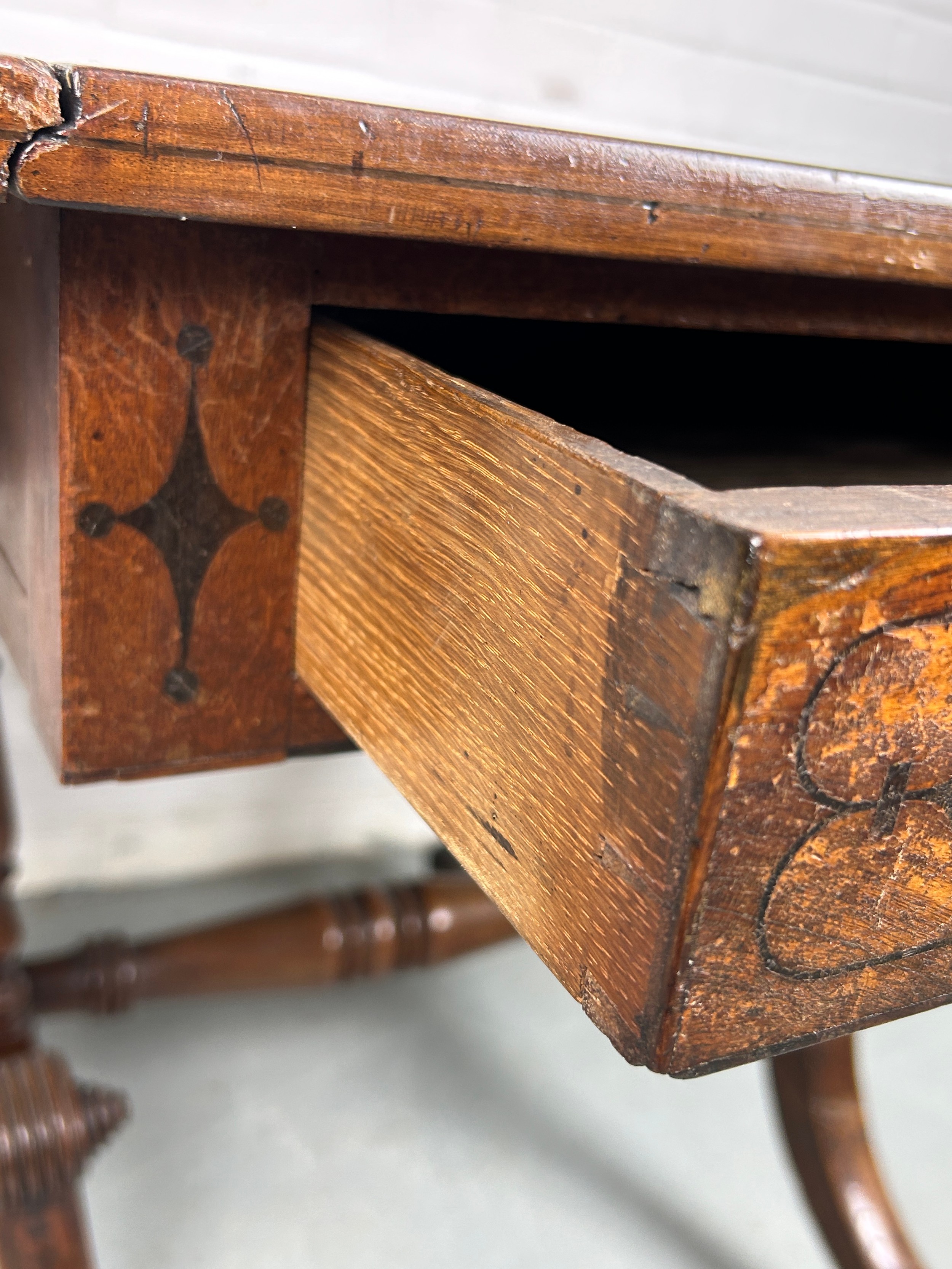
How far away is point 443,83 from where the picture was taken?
1186 mm

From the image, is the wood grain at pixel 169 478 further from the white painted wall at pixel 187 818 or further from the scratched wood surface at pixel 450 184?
the white painted wall at pixel 187 818

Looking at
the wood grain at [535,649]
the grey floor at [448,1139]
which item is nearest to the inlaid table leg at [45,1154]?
the grey floor at [448,1139]

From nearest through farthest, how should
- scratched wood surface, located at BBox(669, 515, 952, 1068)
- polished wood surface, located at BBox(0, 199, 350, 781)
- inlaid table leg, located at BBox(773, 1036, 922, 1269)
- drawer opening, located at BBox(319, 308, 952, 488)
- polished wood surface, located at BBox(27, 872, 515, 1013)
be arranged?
scratched wood surface, located at BBox(669, 515, 952, 1068), polished wood surface, located at BBox(0, 199, 350, 781), drawer opening, located at BBox(319, 308, 952, 488), inlaid table leg, located at BBox(773, 1036, 922, 1269), polished wood surface, located at BBox(27, 872, 515, 1013)

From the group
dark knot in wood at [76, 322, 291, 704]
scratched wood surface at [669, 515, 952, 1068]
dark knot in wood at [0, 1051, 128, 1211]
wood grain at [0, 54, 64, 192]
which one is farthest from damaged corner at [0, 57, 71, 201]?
dark knot in wood at [0, 1051, 128, 1211]

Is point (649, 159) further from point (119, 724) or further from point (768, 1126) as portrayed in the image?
point (768, 1126)

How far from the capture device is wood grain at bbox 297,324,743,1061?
282 millimetres

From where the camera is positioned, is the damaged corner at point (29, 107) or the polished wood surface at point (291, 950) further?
the polished wood surface at point (291, 950)

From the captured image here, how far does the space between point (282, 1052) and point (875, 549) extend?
3.13 feet

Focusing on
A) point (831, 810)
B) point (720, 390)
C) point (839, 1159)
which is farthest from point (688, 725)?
point (839, 1159)

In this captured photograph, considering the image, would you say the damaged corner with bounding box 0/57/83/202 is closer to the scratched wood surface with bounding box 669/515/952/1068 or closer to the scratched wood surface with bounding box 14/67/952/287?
the scratched wood surface with bounding box 14/67/952/287

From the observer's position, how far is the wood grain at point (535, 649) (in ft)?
0.93

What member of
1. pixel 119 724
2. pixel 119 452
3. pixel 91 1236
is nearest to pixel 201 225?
pixel 119 452

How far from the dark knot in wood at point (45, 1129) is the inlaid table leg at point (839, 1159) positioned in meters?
0.51

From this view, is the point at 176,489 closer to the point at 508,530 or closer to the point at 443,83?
the point at 508,530
